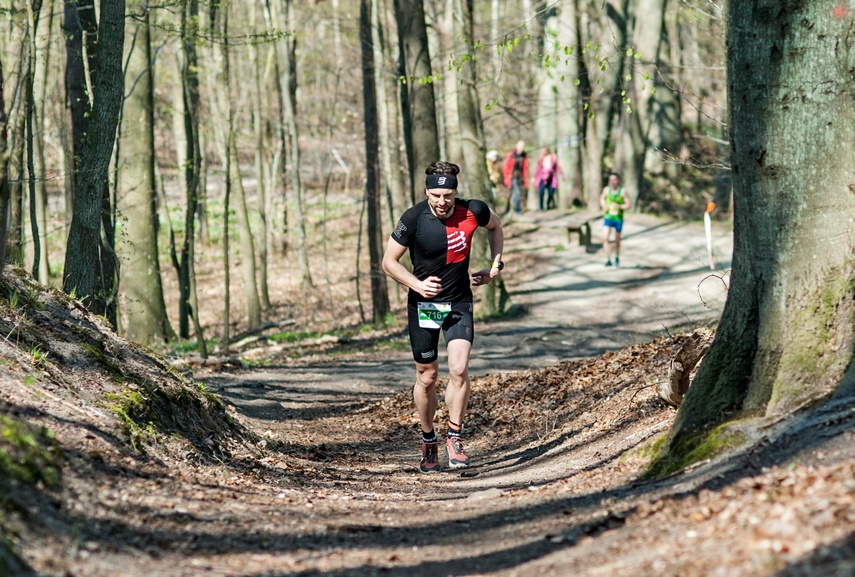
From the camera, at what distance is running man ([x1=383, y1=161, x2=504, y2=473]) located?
757cm

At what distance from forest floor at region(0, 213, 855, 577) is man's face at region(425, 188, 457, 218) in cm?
211

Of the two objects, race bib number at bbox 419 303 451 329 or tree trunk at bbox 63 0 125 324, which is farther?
tree trunk at bbox 63 0 125 324

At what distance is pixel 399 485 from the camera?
24.2ft

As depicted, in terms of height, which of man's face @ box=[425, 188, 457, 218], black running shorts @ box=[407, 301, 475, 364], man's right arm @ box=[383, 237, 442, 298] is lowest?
black running shorts @ box=[407, 301, 475, 364]

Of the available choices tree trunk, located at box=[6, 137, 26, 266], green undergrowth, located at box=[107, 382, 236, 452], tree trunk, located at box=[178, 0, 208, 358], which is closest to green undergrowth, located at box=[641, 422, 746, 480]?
green undergrowth, located at box=[107, 382, 236, 452]

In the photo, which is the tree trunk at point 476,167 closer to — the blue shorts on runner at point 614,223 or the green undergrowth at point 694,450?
the blue shorts on runner at point 614,223

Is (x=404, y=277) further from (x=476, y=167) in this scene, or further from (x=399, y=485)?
(x=476, y=167)

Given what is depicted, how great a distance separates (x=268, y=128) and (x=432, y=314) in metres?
28.0

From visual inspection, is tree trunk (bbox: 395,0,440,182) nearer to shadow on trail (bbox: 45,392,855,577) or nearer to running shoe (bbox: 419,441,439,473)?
running shoe (bbox: 419,441,439,473)

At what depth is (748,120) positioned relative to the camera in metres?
5.88

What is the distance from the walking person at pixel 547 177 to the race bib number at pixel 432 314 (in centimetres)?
2590

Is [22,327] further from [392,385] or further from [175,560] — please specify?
[392,385]

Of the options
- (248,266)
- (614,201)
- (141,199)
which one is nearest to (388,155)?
(248,266)

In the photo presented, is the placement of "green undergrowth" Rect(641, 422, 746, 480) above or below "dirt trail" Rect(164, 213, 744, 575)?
above
